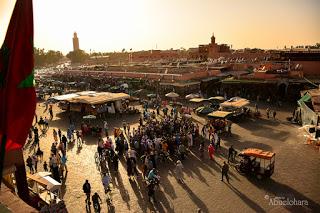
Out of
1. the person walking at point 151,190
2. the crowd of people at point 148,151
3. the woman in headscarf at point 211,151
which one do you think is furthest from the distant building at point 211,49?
the person walking at point 151,190

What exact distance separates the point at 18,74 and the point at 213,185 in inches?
391

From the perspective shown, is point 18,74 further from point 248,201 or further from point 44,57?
point 44,57

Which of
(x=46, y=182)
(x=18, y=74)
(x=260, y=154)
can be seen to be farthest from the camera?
(x=260, y=154)

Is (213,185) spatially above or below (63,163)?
below

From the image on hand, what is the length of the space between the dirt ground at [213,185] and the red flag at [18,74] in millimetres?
7603

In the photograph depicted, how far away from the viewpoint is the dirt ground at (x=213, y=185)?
1083cm

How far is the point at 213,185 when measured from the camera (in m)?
12.3

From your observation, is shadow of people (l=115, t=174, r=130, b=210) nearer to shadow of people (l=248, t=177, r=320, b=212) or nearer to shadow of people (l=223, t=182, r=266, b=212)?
shadow of people (l=223, t=182, r=266, b=212)

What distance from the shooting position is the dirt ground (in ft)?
35.5

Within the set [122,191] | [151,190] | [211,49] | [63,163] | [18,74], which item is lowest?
[122,191]

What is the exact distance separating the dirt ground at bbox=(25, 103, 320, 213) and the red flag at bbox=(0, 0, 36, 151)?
7603 mm

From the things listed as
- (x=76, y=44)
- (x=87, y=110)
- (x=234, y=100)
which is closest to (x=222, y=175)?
(x=234, y=100)

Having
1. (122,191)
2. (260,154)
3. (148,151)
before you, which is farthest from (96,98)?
(260,154)

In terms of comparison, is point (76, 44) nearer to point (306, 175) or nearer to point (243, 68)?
point (243, 68)
